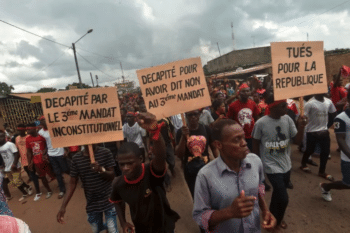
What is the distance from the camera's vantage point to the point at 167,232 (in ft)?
6.74

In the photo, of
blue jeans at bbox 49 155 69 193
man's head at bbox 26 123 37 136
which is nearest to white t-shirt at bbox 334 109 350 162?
blue jeans at bbox 49 155 69 193

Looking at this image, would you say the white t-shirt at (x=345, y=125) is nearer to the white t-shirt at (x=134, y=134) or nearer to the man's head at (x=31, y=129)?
the white t-shirt at (x=134, y=134)

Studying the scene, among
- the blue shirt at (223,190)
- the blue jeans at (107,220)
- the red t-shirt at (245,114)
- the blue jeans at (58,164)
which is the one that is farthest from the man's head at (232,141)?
the blue jeans at (58,164)

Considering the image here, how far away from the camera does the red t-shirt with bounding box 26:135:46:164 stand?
16.7ft

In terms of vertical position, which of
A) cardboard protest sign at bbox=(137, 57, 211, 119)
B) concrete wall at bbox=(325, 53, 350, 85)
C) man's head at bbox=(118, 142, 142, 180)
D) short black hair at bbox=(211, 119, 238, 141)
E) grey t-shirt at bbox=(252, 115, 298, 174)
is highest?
concrete wall at bbox=(325, 53, 350, 85)

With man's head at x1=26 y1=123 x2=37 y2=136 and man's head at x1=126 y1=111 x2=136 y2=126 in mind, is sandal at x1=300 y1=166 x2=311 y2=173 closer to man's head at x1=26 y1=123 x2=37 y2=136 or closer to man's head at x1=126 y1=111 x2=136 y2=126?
man's head at x1=126 y1=111 x2=136 y2=126

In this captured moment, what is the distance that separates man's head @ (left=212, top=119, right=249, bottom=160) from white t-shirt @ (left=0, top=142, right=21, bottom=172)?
5999 millimetres

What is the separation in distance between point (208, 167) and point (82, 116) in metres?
1.60

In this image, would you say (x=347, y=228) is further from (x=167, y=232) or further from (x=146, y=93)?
(x=146, y=93)

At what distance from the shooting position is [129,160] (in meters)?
1.82

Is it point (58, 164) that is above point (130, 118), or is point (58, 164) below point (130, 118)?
below

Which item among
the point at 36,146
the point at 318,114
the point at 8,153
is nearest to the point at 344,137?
the point at 318,114

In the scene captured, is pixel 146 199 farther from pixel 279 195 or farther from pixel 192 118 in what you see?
pixel 279 195

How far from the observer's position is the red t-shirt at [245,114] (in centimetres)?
422
